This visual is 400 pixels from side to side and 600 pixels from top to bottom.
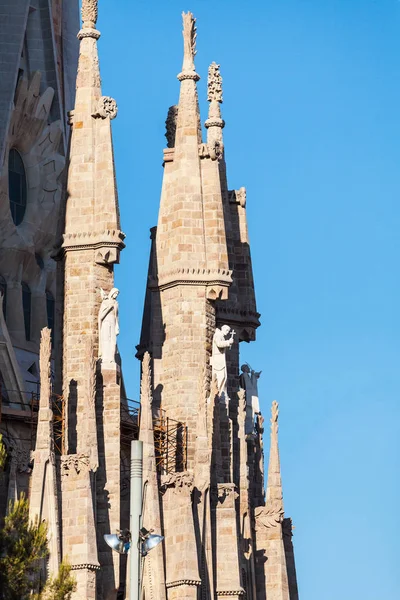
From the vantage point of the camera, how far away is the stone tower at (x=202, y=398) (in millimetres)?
47281

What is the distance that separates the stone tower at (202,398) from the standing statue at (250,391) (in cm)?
3

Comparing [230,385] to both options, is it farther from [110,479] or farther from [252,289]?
[110,479]

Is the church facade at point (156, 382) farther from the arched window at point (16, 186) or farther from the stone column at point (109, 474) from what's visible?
the arched window at point (16, 186)

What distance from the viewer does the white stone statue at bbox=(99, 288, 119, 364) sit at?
47031 mm

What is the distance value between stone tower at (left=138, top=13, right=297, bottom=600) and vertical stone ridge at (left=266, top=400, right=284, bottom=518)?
0.03m

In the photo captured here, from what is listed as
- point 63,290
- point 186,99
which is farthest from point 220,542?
point 186,99

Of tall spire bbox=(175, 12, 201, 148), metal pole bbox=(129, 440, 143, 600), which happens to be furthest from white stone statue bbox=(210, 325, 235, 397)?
metal pole bbox=(129, 440, 143, 600)

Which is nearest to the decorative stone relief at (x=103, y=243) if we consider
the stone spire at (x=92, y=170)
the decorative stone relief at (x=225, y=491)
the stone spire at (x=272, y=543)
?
the stone spire at (x=92, y=170)

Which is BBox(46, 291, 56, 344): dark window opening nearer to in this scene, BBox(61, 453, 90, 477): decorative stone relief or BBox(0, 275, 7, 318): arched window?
BBox(0, 275, 7, 318): arched window

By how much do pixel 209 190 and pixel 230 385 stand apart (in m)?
4.53

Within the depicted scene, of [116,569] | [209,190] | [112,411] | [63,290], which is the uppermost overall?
[209,190]

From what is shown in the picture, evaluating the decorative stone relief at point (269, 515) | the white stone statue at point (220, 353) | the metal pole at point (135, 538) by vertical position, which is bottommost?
the metal pole at point (135, 538)

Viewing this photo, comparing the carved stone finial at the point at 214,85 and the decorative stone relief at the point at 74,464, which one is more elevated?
the carved stone finial at the point at 214,85

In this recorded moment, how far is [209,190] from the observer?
50.9 m
